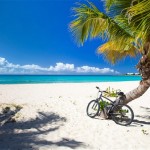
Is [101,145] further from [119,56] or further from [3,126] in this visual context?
[119,56]

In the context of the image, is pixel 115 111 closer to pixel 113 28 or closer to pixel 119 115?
pixel 119 115

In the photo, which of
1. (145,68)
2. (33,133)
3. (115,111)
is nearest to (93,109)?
(115,111)

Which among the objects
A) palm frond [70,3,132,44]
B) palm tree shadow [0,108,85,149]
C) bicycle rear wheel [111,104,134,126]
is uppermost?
palm frond [70,3,132,44]

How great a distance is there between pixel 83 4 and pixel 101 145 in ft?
14.5

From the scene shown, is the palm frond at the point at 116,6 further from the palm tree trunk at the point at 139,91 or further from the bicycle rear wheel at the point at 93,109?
the bicycle rear wheel at the point at 93,109

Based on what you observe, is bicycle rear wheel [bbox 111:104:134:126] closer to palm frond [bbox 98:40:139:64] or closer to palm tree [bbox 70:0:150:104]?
palm tree [bbox 70:0:150:104]

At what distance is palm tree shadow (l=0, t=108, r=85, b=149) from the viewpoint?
6.57 metres

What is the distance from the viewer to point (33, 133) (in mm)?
7559

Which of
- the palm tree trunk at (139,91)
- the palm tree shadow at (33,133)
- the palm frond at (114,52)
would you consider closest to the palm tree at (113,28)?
the palm tree trunk at (139,91)

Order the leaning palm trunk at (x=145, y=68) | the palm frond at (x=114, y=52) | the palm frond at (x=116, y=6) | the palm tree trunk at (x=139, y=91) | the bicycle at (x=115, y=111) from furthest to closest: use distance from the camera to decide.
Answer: the palm frond at (x=114, y=52)
the bicycle at (x=115, y=111)
the palm tree trunk at (x=139, y=91)
the leaning palm trunk at (x=145, y=68)
the palm frond at (x=116, y=6)

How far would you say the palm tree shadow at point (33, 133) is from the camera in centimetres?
657

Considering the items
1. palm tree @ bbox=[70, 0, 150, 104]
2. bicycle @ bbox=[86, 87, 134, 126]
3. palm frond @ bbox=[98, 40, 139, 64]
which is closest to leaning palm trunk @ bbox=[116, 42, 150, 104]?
palm tree @ bbox=[70, 0, 150, 104]

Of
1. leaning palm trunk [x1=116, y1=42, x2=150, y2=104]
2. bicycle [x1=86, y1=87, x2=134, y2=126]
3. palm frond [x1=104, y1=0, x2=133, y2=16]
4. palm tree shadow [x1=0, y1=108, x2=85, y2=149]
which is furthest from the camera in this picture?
bicycle [x1=86, y1=87, x2=134, y2=126]

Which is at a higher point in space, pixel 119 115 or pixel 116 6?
pixel 116 6
